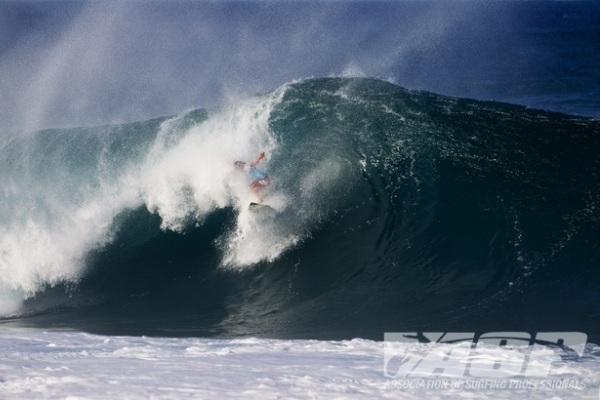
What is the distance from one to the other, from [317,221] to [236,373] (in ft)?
20.1

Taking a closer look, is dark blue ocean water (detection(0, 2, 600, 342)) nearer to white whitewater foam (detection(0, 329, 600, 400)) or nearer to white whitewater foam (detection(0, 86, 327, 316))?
white whitewater foam (detection(0, 86, 327, 316))

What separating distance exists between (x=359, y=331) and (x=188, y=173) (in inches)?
238

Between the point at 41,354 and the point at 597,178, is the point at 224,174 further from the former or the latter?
the point at 597,178

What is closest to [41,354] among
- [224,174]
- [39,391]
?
[39,391]

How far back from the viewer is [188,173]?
13883 mm

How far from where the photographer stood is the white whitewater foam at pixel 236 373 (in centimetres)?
611

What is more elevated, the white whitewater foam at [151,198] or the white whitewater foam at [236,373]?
the white whitewater foam at [151,198]

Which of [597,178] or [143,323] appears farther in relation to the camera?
[597,178]

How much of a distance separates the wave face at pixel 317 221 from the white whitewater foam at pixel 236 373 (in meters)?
1.96

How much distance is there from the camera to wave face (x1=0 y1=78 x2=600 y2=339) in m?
10.3

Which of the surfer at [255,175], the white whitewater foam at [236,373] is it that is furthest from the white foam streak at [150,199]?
the white whitewater foam at [236,373]

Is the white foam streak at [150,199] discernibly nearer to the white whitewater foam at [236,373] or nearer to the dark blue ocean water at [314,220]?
the dark blue ocean water at [314,220]

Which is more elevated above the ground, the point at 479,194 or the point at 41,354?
the point at 479,194

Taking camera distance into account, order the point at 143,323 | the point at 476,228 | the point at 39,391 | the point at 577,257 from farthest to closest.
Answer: the point at 476,228 → the point at 577,257 → the point at 143,323 → the point at 39,391
